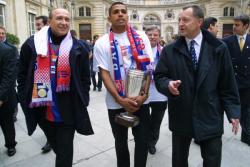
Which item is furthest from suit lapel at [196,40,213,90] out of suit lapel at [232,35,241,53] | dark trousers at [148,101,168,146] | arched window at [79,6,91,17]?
arched window at [79,6,91,17]

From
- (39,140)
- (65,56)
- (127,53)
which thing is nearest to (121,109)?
(127,53)

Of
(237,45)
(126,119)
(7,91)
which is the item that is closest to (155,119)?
(126,119)

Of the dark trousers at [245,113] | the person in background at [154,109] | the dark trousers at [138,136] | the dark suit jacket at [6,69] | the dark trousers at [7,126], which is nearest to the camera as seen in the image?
the dark trousers at [138,136]

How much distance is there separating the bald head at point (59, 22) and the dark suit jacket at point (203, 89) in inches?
48.3

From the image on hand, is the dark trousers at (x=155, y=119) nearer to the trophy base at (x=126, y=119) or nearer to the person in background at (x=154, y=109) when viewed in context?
the person in background at (x=154, y=109)

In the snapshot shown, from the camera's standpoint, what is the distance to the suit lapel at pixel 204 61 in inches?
99.0

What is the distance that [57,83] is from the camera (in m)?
2.91

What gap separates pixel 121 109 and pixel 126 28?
3.18 ft

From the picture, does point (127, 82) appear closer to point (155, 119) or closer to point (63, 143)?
point (63, 143)

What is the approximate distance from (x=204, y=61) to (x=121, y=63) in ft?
3.08

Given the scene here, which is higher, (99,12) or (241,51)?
(99,12)

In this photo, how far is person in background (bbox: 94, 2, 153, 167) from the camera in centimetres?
296

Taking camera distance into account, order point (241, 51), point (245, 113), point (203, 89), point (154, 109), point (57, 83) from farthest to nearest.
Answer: point (245, 113)
point (241, 51)
point (154, 109)
point (57, 83)
point (203, 89)

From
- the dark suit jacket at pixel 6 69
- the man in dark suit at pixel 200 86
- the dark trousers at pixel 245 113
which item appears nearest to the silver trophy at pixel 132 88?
the man in dark suit at pixel 200 86
